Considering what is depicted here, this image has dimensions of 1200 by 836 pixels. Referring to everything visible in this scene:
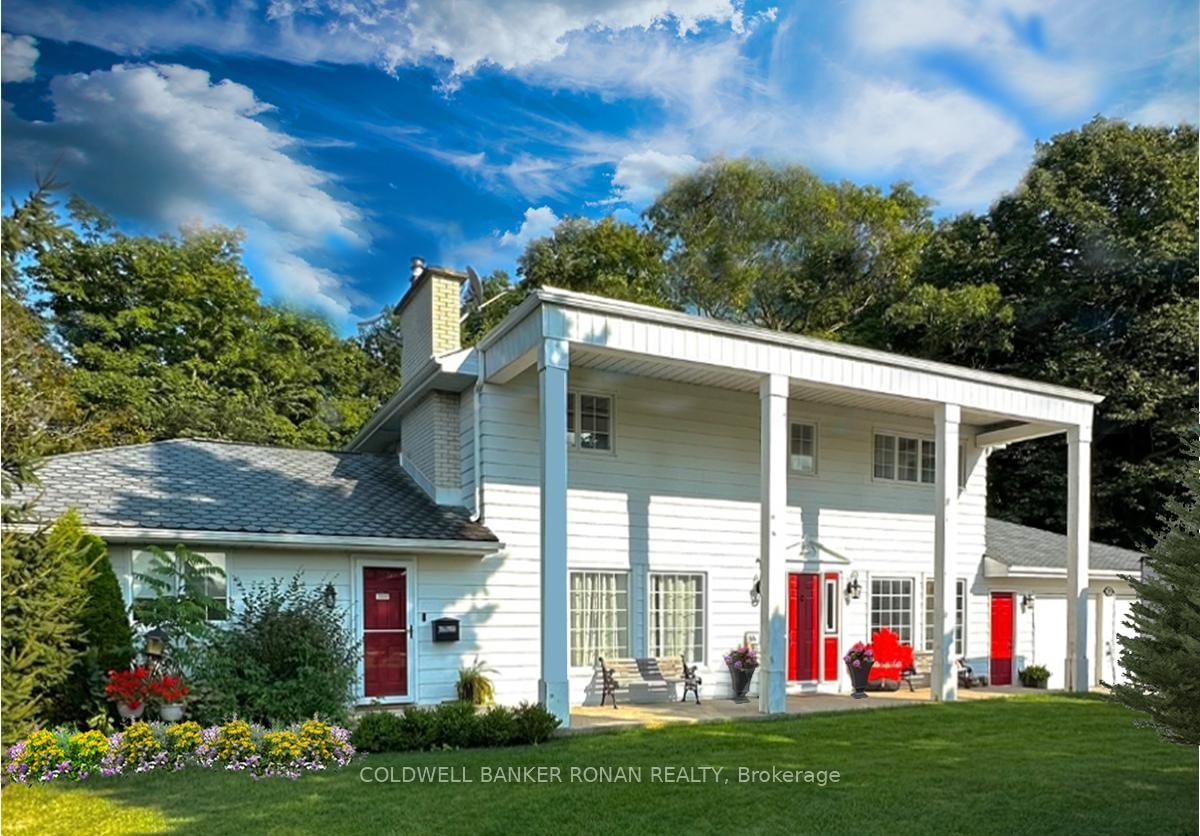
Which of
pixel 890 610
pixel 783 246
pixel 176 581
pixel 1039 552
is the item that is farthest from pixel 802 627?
pixel 783 246

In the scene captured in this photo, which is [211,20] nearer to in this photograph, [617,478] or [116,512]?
[116,512]

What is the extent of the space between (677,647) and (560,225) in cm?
1740

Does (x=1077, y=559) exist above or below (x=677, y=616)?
above

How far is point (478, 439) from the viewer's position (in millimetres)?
11719

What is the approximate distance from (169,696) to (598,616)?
5.99 metres

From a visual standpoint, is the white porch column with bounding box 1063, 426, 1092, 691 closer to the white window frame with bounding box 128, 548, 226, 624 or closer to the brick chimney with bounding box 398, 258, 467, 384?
the brick chimney with bounding box 398, 258, 467, 384

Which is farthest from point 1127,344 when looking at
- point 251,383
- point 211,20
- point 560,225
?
point 251,383

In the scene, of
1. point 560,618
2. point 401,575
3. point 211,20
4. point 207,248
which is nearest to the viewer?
point 211,20

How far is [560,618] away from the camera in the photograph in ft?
30.7

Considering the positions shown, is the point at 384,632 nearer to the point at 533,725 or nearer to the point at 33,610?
the point at 533,725

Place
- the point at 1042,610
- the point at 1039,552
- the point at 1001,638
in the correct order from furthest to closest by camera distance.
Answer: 1. the point at 1039,552
2. the point at 1042,610
3. the point at 1001,638

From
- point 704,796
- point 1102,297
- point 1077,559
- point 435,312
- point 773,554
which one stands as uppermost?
point 1102,297

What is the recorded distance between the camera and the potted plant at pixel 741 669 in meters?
12.5

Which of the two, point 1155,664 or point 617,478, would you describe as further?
point 617,478
